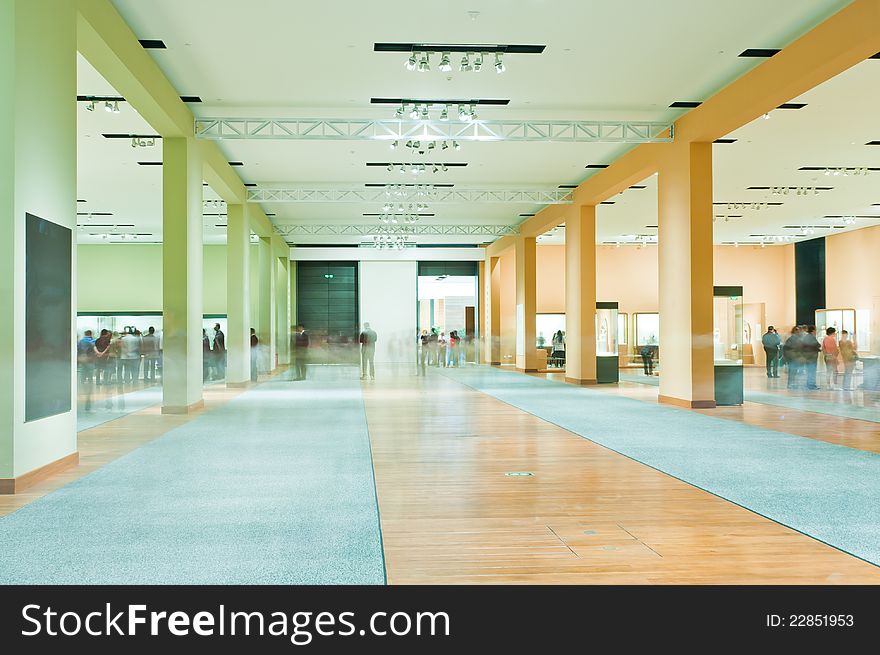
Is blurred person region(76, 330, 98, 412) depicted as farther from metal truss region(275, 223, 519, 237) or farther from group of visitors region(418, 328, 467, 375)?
group of visitors region(418, 328, 467, 375)

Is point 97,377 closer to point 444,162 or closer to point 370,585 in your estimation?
point 444,162

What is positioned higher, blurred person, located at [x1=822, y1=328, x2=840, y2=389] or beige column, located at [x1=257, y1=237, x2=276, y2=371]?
beige column, located at [x1=257, y1=237, x2=276, y2=371]

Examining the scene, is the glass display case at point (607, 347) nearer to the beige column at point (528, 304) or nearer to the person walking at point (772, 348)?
the beige column at point (528, 304)

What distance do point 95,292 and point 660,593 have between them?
Result: 3389 centimetres

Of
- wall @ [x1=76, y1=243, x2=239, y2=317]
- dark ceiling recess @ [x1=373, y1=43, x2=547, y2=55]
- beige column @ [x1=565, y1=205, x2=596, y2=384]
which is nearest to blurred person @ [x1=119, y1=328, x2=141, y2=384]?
beige column @ [x1=565, y1=205, x2=596, y2=384]

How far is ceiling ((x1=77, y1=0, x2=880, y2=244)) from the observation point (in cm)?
1038

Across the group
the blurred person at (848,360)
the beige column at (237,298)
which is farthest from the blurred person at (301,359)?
the blurred person at (848,360)

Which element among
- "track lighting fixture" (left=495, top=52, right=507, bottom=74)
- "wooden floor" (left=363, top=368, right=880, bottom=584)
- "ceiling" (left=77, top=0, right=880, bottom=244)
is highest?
"ceiling" (left=77, top=0, right=880, bottom=244)

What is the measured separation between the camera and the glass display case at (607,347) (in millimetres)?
22266

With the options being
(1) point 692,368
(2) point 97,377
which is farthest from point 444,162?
(2) point 97,377

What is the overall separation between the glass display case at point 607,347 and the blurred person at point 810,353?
4.74 m

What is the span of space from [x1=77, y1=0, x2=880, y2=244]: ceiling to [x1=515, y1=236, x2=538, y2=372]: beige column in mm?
6847

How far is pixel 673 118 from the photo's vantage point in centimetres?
1530

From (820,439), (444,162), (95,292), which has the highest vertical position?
(444,162)
